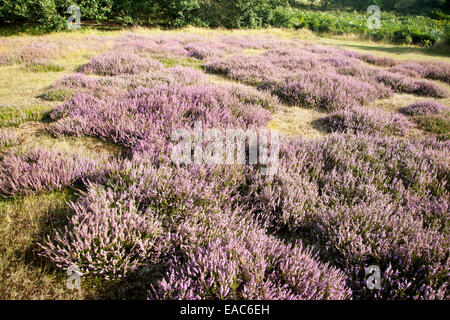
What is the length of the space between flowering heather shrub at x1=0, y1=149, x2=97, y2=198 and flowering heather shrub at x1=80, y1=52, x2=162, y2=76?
5.21 metres

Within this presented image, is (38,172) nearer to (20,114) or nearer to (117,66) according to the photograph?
(20,114)

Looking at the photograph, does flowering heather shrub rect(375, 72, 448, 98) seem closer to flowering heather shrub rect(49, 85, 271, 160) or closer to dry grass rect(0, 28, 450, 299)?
dry grass rect(0, 28, 450, 299)

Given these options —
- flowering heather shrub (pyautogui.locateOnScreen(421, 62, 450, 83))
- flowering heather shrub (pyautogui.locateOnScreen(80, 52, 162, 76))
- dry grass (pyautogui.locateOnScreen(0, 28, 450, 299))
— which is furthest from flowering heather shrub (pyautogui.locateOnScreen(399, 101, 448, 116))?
flowering heather shrub (pyautogui.locateOnScreen(80, 52, 162, 76))

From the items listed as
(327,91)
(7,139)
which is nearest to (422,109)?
(327,91)

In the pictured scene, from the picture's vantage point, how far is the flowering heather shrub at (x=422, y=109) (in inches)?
226

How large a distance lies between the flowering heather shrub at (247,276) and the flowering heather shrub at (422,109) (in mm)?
5849

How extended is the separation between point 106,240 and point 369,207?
244 centimetres

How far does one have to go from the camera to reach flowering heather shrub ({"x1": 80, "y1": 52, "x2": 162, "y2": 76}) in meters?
7.25

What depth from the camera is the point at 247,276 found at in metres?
1.65

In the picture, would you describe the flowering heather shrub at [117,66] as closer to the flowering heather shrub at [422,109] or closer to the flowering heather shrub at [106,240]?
the flowering heather shrub at [106,240]

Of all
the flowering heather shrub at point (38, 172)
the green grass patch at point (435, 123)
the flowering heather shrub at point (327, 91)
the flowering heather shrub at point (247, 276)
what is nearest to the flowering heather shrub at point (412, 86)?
the flowering heather shrub at point (327, 91)
